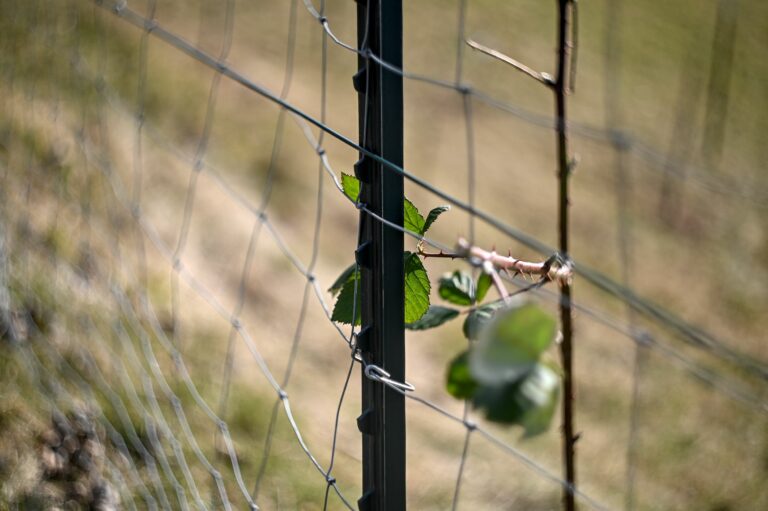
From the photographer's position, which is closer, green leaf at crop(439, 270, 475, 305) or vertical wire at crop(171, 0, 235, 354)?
green leaf at crop(439, 270, 475, 305)

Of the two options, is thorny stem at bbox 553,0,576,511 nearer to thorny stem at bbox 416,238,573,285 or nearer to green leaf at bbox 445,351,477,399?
thorny stem at bbox 416,238,573,285

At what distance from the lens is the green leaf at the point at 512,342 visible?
1.68 feet

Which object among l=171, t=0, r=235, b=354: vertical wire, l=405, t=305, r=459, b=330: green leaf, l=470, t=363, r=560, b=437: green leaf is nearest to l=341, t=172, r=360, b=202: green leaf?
l=405, t=305, r=459, b=330: green leaf

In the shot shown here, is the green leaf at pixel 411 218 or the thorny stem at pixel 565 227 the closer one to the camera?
the thorny stem at pixel 565 227

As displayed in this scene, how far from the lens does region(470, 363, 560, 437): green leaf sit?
546 millimetres

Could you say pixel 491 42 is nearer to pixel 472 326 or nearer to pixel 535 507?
pixel 535 507

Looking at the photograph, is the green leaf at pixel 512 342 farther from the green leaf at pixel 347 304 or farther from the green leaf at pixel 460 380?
the green leaf at pixel 347 304

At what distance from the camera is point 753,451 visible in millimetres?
2568

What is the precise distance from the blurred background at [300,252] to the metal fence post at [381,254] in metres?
0.07

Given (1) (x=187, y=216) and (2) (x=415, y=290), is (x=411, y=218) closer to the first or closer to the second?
(2) (x=415, y=290)

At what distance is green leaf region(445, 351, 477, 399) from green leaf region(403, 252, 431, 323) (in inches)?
9.9

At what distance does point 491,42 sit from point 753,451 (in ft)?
8.25

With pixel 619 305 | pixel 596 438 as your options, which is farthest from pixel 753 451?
pixel 619 305

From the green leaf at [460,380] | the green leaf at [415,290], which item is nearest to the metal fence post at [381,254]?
the green leaf at [415,290]
